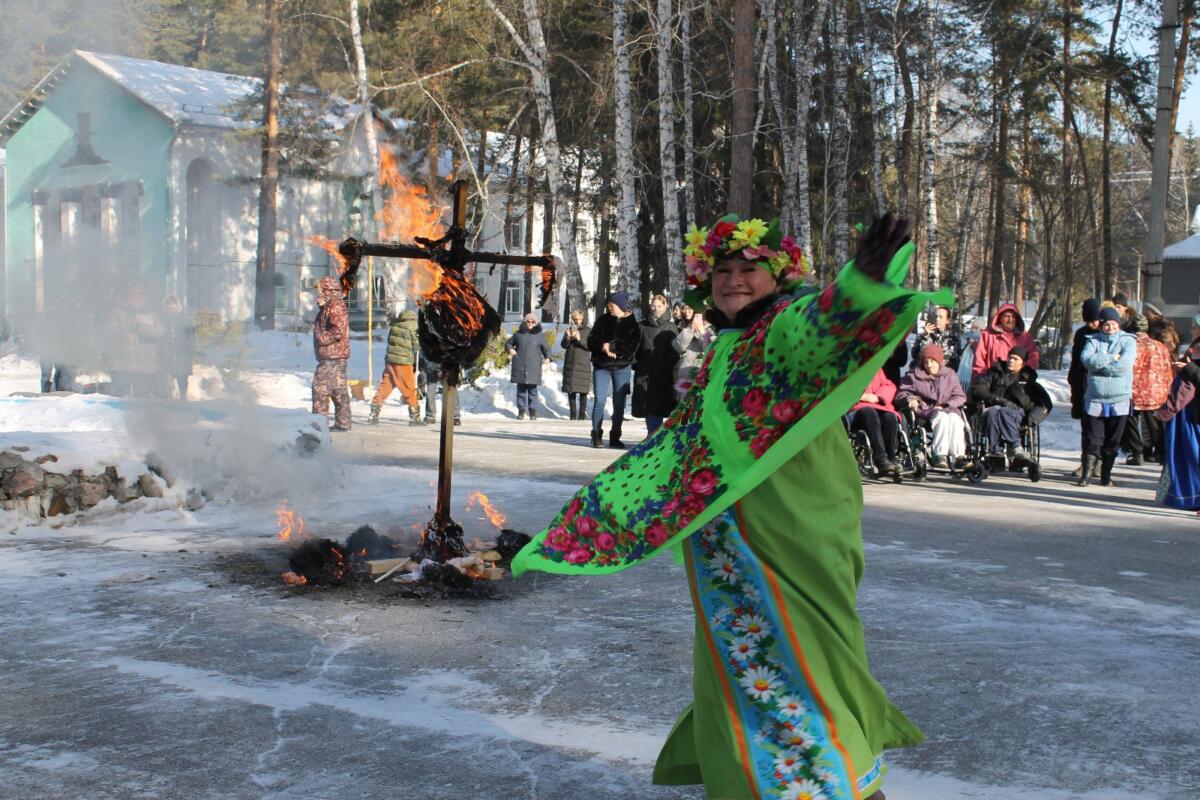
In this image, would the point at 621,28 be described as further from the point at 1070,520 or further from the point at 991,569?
the point at 991,569

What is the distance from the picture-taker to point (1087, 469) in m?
13.2

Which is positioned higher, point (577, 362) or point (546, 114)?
point (546, 114)

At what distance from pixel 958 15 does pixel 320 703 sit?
3061 centimetres

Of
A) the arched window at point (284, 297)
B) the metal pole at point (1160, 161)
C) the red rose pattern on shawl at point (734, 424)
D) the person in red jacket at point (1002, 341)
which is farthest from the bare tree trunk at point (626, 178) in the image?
the red rose pattern on shawl at point (734, 424)

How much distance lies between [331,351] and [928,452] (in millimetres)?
8036

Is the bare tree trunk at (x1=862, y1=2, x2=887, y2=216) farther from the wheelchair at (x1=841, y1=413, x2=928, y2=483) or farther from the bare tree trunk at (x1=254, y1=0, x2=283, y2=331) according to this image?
→ the wheelchair at (x1=841, y1=413, x2=928, y2=483)

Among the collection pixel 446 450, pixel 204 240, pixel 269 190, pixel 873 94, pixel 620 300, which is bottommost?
pixel 446 450

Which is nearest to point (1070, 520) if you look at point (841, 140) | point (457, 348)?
point (457, 348)

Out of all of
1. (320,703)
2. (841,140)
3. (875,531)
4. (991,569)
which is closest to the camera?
(320,703)

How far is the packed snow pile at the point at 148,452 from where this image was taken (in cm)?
955

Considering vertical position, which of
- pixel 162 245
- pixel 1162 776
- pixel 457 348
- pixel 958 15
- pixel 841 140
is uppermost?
pixel 958 15

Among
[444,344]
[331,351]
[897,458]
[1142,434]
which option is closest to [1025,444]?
[897,458]

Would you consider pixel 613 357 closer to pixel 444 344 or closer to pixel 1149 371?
pixel 1149 371

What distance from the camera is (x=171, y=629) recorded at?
253 inches
